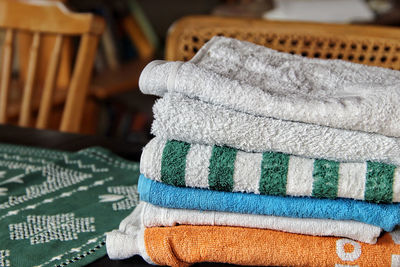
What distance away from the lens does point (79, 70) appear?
3.32 feet

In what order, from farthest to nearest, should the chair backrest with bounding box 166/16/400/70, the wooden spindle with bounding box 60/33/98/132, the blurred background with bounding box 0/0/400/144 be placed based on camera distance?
the blurred background with bounding box 0/0/400/144, the wooden spindle with bounding box 60/33/98/132, the chair backrest with bounding box 166/16/400/70

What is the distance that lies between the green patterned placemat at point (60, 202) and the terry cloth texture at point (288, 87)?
18 cm

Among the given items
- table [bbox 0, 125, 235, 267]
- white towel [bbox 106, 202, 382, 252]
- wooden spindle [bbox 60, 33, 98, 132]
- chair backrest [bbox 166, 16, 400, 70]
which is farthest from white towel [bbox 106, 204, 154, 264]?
wooden spindle [bbox 60, 33, 98, 132]

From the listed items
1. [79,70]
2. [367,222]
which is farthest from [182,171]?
[79,70]

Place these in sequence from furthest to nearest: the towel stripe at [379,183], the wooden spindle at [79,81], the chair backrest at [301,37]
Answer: the wooden spindle at [79,81] < the chair backrest at [301,37] < the towel stripe at [379,183]

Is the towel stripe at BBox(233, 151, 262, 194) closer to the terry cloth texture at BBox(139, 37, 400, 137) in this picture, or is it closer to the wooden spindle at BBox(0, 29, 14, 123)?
the terry cloth texture at BBox(139, 37, 400, 137)

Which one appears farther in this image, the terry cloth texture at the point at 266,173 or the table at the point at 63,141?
the table at the point at 63,141

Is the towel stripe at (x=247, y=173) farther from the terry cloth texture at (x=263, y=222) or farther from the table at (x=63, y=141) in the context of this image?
the table at (x=63, y=141)

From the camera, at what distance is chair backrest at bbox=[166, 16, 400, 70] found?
2.58ft

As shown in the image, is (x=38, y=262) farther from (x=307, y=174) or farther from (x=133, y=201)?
(x=307, y=174)

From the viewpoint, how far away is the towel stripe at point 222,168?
1.49ft

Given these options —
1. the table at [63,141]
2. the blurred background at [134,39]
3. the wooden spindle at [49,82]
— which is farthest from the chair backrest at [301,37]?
the blurred background at [134,39]

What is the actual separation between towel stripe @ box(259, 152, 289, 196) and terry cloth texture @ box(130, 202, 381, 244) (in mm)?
37

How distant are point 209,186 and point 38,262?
0.19 metres
